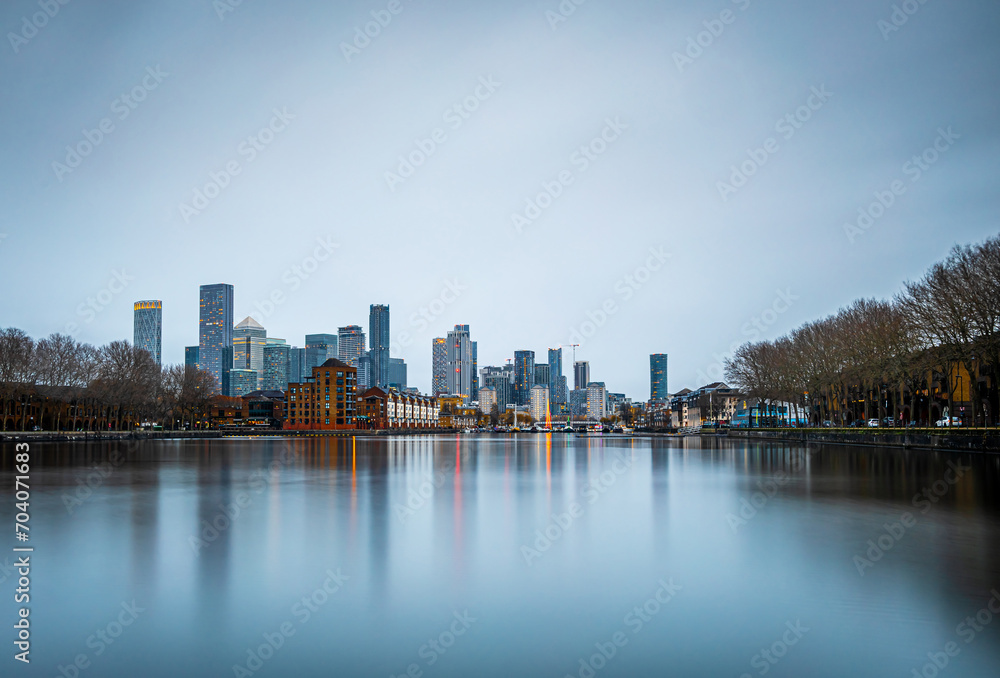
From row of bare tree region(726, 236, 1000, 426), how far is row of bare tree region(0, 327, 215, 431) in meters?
97.5

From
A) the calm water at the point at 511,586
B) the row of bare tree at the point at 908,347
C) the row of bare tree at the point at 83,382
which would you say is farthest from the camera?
the row of bare tree at the point at 83,382

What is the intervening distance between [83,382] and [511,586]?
11679cm

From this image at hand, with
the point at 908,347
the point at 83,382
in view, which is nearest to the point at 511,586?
the point at 908,347

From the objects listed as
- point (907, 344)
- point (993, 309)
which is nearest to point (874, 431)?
point (907, 344)

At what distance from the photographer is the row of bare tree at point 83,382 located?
96875 millimetres

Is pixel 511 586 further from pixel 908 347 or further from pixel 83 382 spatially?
pixel 83 382

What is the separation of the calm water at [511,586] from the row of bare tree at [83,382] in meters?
89.5

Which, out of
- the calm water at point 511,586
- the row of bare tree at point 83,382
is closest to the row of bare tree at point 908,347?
the calm water at point 511,586

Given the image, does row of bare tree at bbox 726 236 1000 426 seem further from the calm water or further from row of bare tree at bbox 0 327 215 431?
row of bare tree at bbox 0 327 215 431

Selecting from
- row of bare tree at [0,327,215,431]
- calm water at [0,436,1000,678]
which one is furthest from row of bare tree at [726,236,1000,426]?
row of bare tree at [0,327,215,431]

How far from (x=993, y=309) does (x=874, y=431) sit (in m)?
23.6

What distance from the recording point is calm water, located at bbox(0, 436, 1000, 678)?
824 centimetres

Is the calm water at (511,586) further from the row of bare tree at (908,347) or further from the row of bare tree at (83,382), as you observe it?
the row of bare tree at (83,382)

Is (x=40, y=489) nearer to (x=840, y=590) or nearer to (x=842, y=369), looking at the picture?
(x=840, y=590)
